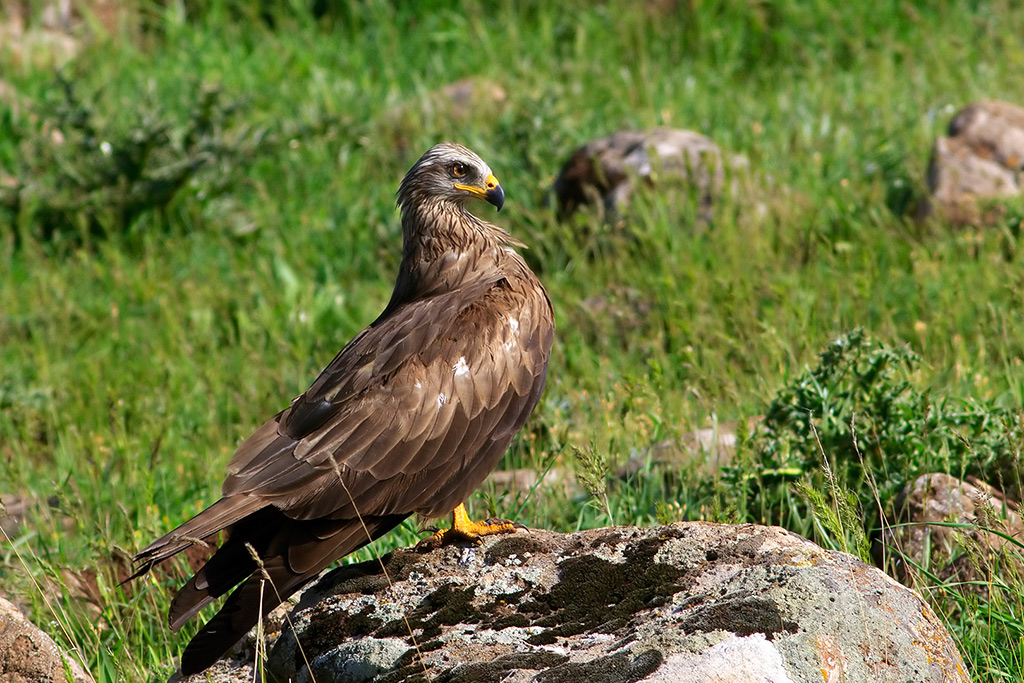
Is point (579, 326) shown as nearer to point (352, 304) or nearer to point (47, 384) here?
point (352, 304)

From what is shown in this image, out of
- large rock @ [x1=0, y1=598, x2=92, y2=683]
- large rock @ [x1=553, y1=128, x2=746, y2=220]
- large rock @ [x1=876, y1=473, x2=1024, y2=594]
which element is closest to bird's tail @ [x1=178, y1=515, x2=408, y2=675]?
large rock @ [x1=0, y1=598, x2=92, y2=683]

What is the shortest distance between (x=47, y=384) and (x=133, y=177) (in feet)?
7.11

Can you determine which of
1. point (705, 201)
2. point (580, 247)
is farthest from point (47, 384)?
point (705, 201)

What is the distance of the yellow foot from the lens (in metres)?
3.64

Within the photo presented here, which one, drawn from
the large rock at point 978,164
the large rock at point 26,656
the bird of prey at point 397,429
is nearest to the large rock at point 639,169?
the large rock at point 978,164

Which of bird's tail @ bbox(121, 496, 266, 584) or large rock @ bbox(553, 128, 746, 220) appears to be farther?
large rock @ bbox(553, 128, 746, 220)

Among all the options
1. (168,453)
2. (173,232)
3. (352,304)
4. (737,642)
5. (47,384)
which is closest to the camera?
(737,642)

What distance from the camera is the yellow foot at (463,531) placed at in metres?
3.64

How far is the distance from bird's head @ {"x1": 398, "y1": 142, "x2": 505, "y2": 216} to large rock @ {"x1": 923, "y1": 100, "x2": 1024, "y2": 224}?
132 inches

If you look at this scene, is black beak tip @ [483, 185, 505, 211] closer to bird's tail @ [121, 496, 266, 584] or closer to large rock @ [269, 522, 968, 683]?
large rock @ [269, 522, 968, 683]

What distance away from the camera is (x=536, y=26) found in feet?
34.2

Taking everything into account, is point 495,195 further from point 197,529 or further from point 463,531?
point 197,529

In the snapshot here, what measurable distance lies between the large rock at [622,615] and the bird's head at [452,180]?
1.60 meters

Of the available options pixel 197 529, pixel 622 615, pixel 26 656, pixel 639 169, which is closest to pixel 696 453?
pixel 622 615
